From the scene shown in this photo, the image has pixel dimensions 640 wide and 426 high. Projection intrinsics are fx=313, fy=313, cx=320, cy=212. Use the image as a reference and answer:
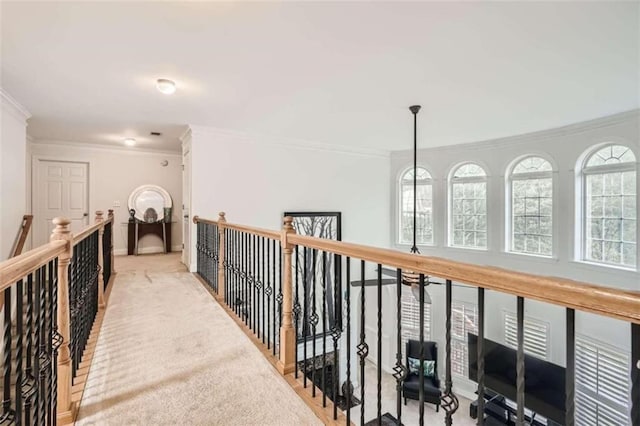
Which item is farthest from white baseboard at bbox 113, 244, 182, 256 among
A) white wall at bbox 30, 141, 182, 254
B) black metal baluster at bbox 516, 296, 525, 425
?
black metal baluster at bbox 516, 296, 525, 425

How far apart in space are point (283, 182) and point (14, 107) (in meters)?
3.58

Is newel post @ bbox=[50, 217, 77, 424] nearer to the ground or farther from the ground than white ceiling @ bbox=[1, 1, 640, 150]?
nearer to the ground

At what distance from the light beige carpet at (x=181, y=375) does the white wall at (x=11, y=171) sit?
202 cm

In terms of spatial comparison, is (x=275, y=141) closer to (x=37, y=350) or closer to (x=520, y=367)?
(x=37, y=350)

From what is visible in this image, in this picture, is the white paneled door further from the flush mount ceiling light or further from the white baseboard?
the flush mount ceiling light

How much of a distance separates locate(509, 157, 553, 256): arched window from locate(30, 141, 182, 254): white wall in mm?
6707

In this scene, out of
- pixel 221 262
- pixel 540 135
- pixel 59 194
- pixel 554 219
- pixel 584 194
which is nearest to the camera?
pixel 221 262

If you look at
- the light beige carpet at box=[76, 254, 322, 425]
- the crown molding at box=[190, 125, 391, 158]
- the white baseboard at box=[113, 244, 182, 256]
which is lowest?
the light beige carpet at box=[76, 254, 322, 425]

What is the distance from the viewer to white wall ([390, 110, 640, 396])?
4191 millimetres

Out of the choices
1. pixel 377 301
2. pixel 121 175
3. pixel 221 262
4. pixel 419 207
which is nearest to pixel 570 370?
pixel 377 301

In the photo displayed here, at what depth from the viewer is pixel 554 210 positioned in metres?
4.96

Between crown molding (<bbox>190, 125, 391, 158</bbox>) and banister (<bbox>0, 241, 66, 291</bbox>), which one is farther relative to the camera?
crown molding (<bbox>190, 125, 391, 158</bbox>)

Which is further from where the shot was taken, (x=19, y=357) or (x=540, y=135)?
(x=540, y=135)

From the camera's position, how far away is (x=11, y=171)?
3.85 metres
